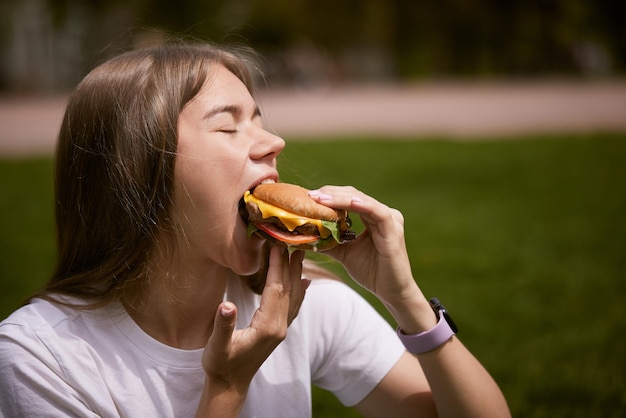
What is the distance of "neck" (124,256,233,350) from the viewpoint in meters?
2.18

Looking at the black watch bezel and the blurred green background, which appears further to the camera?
the blurred green background

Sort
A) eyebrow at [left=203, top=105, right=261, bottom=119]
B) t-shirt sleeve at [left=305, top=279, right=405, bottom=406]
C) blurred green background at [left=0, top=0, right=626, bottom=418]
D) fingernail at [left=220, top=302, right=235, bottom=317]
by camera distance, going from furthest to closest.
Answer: blurred green background at [left=0, top=0, right=626, bottom=418], t-shirt sleeve at [left=305, top=279, right=405, bottom=406], eyebrow at [left=203, top=105, right=261, bottom=119], fingernail at [left=220, top=302, right=235, bottom=317]

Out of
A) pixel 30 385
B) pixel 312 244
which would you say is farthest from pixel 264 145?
pixel 30 385

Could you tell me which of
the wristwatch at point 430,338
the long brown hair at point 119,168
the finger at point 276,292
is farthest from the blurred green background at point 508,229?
the wristwatch at point 430,338

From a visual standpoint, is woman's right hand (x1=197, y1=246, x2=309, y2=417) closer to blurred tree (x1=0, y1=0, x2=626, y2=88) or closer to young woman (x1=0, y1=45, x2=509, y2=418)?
young woman (x1=0, y1=45, x2=509, y2=418)

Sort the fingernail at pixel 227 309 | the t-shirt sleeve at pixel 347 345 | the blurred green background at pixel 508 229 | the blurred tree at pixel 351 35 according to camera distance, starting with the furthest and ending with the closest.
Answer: the blurred tree at pixel 351 35, the blurred green background at pixel 508 229, the t-shirt sleeve at pixel 347 345, the fingernail at pixel 227 309

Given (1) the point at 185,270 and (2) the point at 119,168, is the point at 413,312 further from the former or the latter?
(2) the point at 119,168

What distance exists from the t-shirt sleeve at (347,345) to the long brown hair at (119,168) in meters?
0.64

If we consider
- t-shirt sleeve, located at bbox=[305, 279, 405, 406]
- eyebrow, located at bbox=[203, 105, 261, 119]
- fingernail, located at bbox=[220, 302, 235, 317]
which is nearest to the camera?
fingernail, located at bbox=[220, 302, 235, 317]

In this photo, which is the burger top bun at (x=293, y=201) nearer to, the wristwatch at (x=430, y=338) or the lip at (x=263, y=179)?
the lip at (x=263, y=179)

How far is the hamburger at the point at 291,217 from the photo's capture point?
84.7 inches

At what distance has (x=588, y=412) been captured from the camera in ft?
11.6

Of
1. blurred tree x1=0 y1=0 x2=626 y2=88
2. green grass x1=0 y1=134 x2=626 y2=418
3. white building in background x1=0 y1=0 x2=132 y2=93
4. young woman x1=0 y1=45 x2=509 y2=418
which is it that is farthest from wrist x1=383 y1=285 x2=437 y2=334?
white building in background x1=0 y1=0 x2=132 y2=93

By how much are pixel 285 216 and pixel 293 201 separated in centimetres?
6
